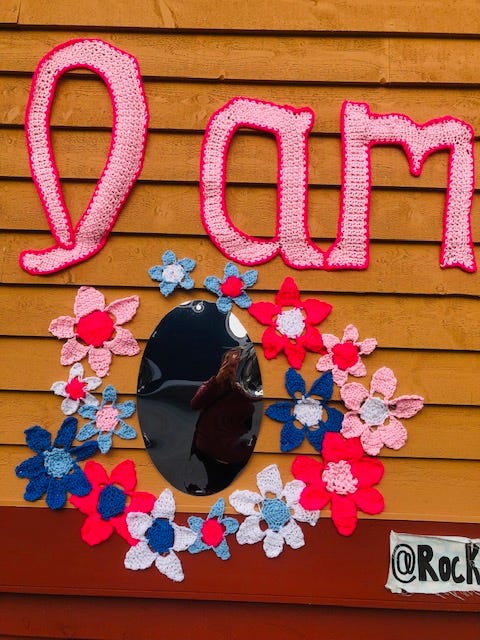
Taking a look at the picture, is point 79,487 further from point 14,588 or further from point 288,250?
point 288,250

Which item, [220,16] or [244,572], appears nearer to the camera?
[244,572]

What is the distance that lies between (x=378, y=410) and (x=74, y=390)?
94 centimetres

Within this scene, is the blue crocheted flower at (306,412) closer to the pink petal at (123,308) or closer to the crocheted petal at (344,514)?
the crocheted petal at (344,514)

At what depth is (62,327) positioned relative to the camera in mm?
1922

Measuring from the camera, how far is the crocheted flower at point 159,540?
1827 millimetres

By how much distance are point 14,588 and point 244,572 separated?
27.1 inches

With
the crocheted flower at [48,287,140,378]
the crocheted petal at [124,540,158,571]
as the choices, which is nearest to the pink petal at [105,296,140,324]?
the crocheted flower at [48,287,140,378]

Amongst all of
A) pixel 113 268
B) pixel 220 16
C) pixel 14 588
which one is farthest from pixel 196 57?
pixel 14 588

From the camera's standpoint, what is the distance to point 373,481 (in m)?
1.85

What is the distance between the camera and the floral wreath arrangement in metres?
1.84

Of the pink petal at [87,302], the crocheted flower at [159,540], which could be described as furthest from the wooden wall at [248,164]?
the crocheted flower at [159,540]

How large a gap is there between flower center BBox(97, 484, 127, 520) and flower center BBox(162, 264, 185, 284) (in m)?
0.67

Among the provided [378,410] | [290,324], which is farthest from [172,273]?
[378,410]

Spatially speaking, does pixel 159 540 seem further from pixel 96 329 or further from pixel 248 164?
pixel 248 164
